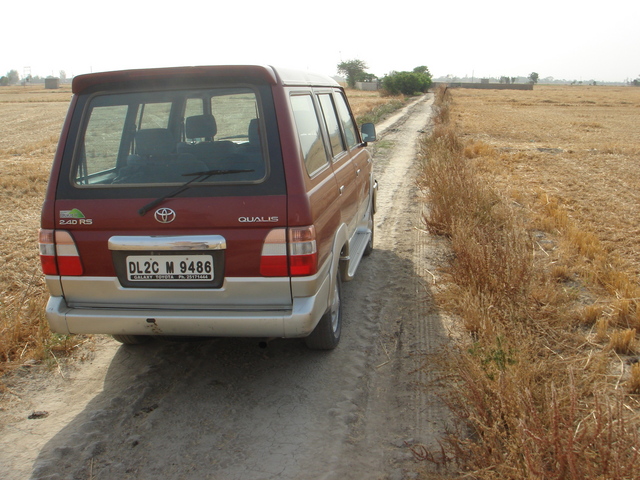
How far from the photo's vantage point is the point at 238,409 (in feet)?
11.3

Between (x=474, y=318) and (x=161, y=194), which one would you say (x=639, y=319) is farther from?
(x=161, y=194)

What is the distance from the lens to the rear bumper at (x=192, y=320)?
3277mm

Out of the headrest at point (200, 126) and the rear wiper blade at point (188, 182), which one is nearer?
the rear wiper blade at point (188, 182)

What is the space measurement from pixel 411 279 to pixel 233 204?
9.52ft

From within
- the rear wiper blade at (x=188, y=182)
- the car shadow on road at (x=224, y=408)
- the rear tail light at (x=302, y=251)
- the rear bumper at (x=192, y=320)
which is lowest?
the car shadow on road at (x=224, y=408)

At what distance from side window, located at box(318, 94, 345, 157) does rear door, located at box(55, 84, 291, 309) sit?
111 centimetres

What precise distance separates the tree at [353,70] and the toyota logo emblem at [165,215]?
122721mm

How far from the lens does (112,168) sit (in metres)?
3.57

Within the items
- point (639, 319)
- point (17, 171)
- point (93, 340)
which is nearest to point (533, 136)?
point (17, 171)

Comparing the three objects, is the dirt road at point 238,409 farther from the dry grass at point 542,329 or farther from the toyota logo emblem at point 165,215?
the toyota logo emblem at point 165,215

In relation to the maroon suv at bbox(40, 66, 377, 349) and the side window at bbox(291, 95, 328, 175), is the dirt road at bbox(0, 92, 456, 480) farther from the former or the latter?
the side window at bbox(291, 95, 328, 175)

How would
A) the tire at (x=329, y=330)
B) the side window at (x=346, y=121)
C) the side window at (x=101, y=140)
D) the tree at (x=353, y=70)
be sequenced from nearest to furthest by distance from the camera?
the side window at (x=101, y=140)
the tire at (x=329, y=330)
the side window at (x=346, y=121)
the tree at (x=353, y=70)

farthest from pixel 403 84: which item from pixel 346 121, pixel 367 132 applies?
pixel 346 121

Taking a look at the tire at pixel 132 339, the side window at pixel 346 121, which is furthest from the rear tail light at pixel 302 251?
the side window at pixel 346 121
